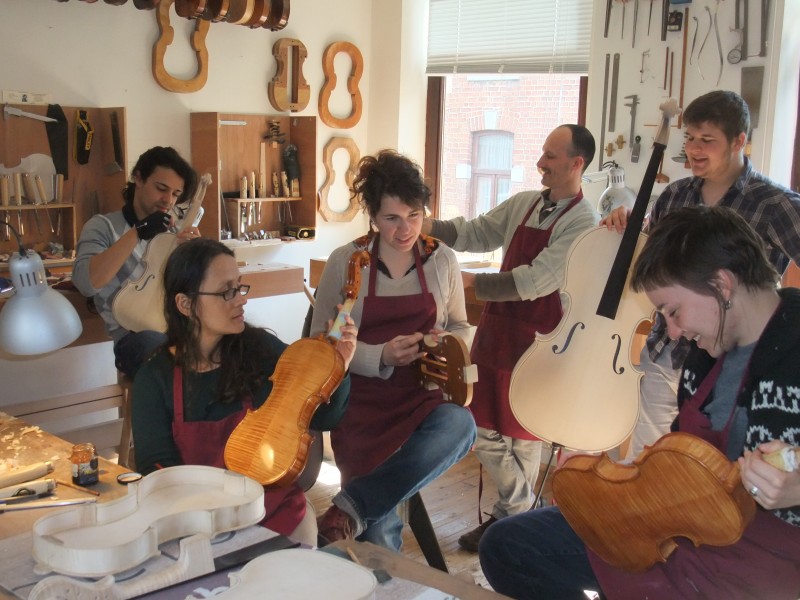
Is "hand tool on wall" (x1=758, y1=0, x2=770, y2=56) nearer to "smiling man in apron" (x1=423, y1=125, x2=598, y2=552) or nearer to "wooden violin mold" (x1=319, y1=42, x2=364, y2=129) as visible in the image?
"smiling man in apron" (x1=423, y1=125, x2=598, y2=552)

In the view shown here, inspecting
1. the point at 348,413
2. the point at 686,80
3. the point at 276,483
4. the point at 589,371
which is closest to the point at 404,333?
the point at 348,413

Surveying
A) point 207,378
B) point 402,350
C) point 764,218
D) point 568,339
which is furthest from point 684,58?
point 207,378

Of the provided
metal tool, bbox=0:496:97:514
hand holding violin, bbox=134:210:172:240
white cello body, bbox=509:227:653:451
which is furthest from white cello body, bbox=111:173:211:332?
white cello body, bbox=509:227:653:451

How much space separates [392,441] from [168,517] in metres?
1.17

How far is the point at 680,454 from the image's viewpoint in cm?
146

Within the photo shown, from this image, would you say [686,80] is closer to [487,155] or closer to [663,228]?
[487,155]

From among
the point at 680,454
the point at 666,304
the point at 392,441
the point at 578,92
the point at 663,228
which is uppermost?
the point at 578,92

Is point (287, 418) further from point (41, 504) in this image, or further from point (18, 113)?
point (18, 113)

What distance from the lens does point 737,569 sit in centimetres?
155

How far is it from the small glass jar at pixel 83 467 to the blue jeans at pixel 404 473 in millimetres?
764

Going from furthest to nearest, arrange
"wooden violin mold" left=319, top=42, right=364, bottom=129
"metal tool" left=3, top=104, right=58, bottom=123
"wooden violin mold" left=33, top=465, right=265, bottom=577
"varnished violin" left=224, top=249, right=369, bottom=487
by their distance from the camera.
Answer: "wooden violin mold" left=319, top=42, right=364, bottom=129 < "metal tool" left=3, top=104, right=58, bottom=123 < "varnished violin" left=224, top=249, right=369, bottom=487 < "wooden violin mold" left=33, top=465, right=265, bottom=577

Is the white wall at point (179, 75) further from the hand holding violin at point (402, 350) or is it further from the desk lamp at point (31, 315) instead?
the desk lamp at point (31, 315)

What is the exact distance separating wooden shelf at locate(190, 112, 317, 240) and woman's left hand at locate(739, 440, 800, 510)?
13.1 ft

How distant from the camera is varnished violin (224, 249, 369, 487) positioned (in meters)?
1.91
